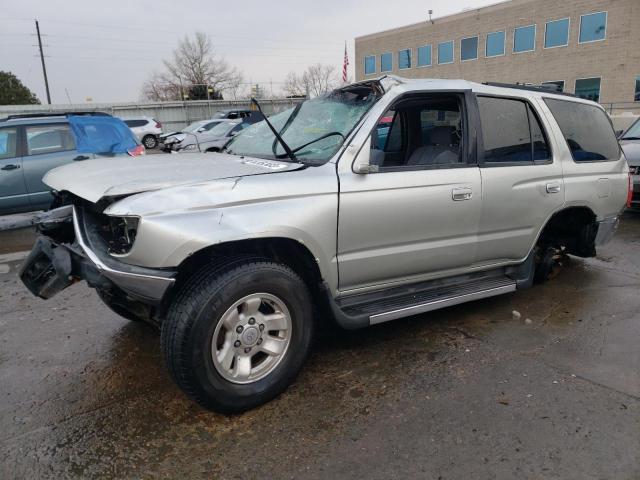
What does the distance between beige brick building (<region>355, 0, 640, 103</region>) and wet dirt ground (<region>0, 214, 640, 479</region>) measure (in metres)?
30.2

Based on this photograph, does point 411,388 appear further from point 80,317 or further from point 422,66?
point 422,66

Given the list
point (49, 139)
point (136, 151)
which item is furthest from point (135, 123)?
point (136, 151)

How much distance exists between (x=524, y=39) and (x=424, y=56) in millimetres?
8697

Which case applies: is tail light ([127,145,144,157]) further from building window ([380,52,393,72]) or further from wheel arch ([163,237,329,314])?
building window ([380,52,393,72])

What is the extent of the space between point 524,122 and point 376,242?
1.80 metres

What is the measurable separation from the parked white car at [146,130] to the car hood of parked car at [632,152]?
1981 cm

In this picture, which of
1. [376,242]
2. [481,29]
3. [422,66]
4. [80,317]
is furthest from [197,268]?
[422,66]

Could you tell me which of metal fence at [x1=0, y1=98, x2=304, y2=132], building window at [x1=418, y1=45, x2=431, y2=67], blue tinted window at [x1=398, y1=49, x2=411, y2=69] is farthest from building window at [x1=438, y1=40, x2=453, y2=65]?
metal fence at [x1=0, y1=98, x2=304, y2=132]

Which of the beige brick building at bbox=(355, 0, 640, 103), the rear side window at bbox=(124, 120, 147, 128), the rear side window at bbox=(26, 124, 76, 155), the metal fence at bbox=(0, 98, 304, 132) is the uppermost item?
the beige brick building at bbox=(355, 0, 640, 103)

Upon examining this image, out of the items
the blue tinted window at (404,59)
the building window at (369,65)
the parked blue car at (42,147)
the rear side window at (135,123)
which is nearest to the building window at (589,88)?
the blue tinted window at (404,59)

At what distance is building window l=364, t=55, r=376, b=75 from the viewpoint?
43469 millimetres

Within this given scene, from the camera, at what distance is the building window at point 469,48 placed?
35.6 metres

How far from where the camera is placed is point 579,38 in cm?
2961

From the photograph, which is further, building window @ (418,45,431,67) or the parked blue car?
building window @ (418,45,431,67)
